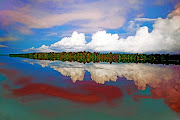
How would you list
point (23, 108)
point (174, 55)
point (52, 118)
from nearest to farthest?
point (52, 118) < point (23, 108) < point (174, 55)

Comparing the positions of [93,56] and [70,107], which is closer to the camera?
[70,107]

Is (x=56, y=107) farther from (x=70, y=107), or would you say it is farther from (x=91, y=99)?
(x=91, y=99)

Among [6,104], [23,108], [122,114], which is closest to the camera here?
[122,114]

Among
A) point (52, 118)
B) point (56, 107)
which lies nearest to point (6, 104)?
point (56, 107)

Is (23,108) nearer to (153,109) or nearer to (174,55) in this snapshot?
(153,109)

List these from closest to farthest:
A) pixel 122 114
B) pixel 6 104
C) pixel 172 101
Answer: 1. pixel 122 114
2. pixel 6 104
3. pixel 172 101

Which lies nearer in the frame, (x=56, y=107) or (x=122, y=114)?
(x=122, y=114)

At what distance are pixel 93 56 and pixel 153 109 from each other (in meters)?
81.1

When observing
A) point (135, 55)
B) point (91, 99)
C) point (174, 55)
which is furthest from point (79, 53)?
point (91, 99)

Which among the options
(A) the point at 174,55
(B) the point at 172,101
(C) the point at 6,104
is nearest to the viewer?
(C) the point at 6,104

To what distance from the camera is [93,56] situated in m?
87.8

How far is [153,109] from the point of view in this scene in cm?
680

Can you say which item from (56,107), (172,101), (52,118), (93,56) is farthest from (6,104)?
(93,56)

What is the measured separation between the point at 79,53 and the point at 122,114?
277 feet
